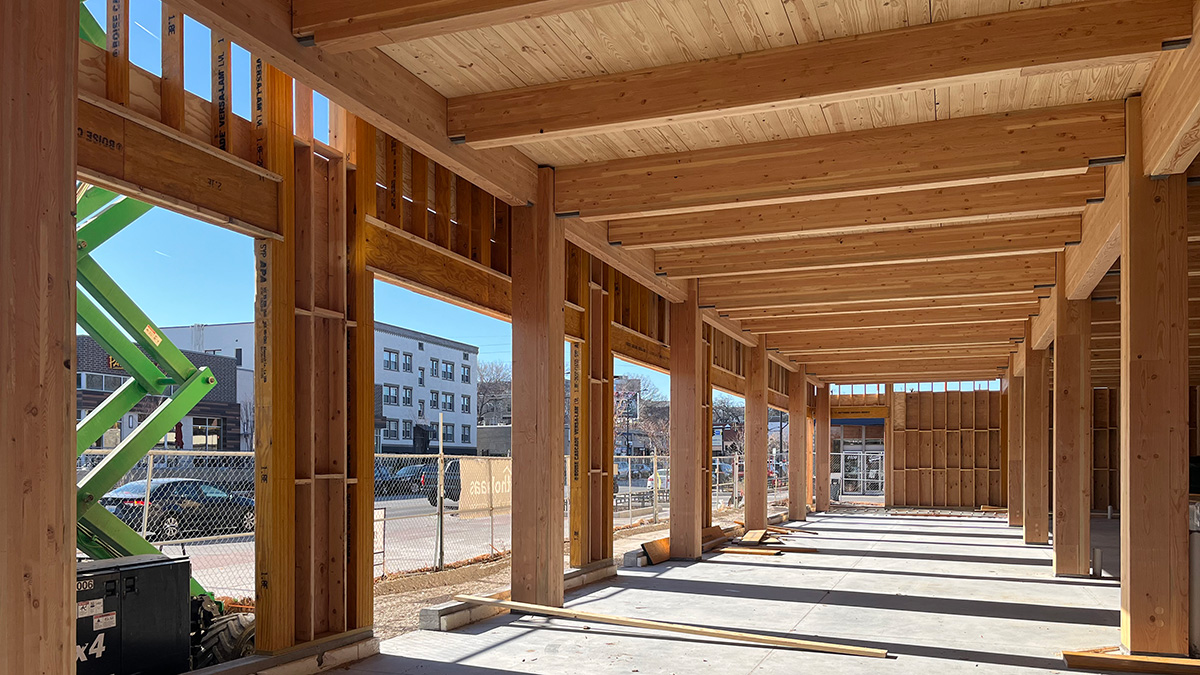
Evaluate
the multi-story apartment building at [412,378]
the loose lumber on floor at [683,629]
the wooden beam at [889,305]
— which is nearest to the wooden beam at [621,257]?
the wooden beam at [889,305]

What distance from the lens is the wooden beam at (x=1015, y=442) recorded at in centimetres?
2275

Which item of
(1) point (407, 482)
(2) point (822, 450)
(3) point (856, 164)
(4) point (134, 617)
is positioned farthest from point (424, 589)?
(2) point (822, 450)

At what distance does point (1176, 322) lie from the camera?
8.11m

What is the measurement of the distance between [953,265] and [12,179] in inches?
538

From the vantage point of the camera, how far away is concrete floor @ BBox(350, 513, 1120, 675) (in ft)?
27.1

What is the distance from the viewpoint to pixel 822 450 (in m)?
30.3

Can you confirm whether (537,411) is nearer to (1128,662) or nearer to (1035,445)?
(1128,662)

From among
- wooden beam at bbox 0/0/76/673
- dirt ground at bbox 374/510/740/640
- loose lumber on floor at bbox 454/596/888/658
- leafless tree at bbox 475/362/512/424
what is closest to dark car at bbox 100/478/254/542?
dirt ground at bbox 374/510/740/640

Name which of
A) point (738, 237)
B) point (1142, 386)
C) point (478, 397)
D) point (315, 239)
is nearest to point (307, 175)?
point (315, 239)

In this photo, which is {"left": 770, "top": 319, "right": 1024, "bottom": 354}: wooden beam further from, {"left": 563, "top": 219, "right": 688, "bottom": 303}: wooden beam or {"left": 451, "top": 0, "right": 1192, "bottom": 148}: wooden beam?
{"left": 451, "top": 0, "right": 1192, "bottom": 148}: wooden beam

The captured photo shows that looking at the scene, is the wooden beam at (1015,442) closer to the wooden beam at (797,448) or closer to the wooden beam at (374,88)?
the wooden beam at (797,448)

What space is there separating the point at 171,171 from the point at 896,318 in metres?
15.8

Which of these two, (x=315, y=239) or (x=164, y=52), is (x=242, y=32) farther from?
(x=315, y=239)

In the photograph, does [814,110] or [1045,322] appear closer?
[814,110]
